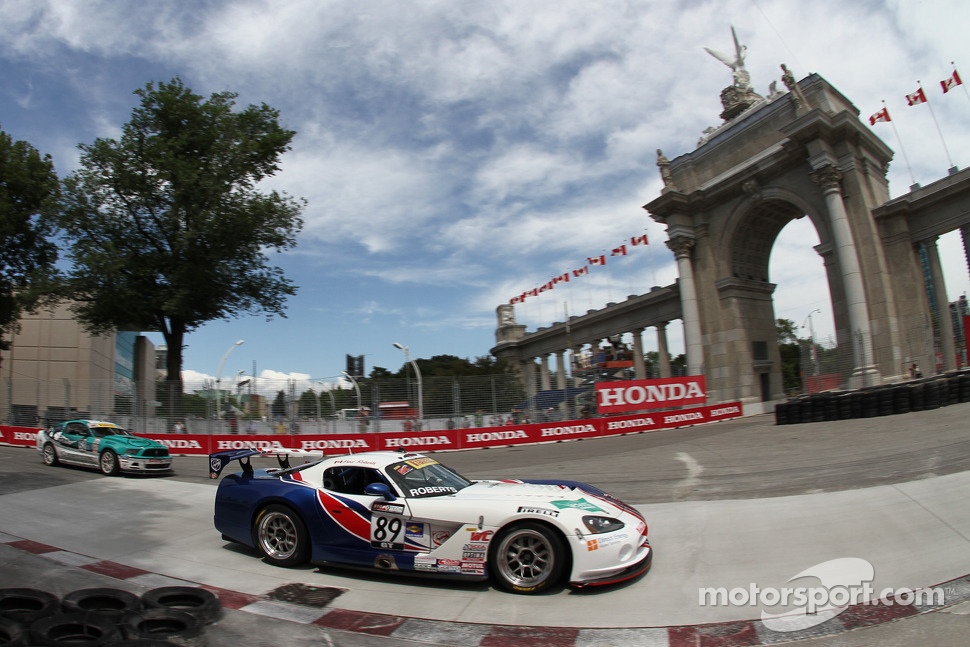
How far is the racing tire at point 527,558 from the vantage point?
15.9 ft

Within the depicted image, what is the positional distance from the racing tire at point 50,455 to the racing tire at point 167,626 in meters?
13.0

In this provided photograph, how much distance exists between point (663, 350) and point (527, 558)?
40.6 meters

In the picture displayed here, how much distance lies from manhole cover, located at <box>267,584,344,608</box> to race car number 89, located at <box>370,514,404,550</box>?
539 mm

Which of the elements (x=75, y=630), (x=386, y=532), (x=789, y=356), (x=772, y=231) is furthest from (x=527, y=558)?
(x=789, y=356)

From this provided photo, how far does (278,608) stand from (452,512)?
5.51ft

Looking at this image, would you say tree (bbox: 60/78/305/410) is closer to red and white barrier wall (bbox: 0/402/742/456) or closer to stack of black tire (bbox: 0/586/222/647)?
red and white barrier wall (bbox: 0/402/742/456)

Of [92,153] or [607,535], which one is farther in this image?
[92,153]

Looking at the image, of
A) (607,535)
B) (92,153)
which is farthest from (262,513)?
(92,153)

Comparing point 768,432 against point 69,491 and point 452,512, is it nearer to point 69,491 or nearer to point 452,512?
point 452,512

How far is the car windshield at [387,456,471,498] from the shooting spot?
5.60 meters

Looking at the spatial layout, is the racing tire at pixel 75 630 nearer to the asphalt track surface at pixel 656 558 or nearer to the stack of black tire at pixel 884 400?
the asphalt track surface at pixel 656 558

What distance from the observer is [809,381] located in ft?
97.5

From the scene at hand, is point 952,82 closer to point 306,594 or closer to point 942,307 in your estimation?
point 942,307

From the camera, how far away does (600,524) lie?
4941 millimetres
